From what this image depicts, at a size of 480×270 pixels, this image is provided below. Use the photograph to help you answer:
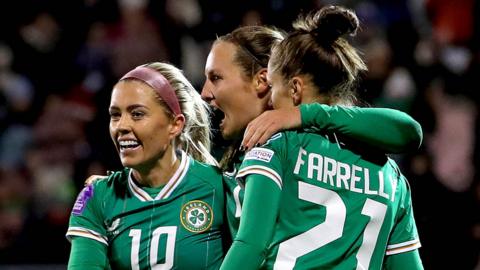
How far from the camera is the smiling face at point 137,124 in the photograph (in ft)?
10.1

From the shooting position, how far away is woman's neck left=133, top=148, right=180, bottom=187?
3172 millimetres

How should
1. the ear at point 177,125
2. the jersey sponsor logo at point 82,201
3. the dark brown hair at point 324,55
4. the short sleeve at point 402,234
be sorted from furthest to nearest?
the ear at point 177,125 → the jersey sponsor logo at point 82,201 → the short sleeve at point 402,234 → the dark brown hair at point 324,55

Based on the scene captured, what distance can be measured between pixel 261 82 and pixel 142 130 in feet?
1.59

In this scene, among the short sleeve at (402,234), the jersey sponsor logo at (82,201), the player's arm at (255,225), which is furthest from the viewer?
the jersey sponsor logo at (82,201)

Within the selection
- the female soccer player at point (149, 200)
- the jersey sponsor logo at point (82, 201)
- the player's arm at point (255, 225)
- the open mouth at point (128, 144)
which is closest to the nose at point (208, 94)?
the female soccer player at point (149, 200)

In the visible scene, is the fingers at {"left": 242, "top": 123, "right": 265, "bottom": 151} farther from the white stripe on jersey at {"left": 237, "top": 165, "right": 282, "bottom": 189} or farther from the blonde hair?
the blonde hair

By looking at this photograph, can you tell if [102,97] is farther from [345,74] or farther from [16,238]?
[345,74]

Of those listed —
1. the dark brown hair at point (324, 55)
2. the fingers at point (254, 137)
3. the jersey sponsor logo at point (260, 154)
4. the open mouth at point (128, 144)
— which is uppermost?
the dark brown hair at point (324, 55)

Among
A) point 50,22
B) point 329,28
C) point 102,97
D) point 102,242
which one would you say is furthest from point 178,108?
point 50,22

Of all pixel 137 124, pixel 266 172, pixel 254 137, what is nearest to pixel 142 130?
pixel 137 124

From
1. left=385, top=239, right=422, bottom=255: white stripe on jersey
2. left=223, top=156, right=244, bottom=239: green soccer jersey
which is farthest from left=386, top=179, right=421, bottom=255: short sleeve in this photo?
left=223, top=156, right=244, bottom=239: green soccer jersey

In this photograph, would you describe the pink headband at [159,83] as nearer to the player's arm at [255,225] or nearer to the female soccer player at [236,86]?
the female soccer player at [236,86]

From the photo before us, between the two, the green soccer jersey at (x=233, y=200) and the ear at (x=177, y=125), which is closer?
the green soccer jersey at (x=233, y=200)

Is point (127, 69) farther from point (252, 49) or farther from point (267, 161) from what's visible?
point (267, 161)
